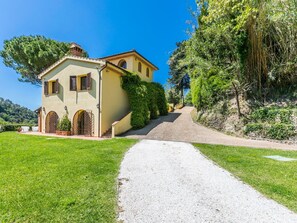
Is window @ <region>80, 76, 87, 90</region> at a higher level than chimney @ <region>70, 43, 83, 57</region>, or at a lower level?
lower

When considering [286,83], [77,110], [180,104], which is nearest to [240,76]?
[286,83]

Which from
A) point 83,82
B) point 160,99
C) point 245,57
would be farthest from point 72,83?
point 245,57

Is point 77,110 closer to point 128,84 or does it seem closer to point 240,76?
point 128,84

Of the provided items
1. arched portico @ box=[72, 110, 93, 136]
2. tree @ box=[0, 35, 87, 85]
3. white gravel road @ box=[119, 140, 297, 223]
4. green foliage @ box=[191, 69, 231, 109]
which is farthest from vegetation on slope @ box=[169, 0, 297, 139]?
tree @ box=[0, 35, 87, 85]

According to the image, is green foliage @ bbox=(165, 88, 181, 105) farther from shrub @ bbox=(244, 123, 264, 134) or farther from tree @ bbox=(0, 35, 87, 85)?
shrub @ bbox=(244, 123, 264, 134)

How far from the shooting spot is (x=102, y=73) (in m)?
14.1

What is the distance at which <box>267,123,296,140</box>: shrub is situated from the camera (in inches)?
423

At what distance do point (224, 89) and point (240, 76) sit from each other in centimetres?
161

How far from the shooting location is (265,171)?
18.1 feet

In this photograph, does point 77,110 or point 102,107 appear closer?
point 102,107

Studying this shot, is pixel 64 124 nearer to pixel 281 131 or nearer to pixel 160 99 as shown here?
pixel 160 99

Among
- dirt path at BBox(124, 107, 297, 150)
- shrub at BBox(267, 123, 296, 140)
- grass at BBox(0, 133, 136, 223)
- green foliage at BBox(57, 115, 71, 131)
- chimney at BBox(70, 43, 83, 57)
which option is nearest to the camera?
grass at BBox(0, 133, 136, 223)

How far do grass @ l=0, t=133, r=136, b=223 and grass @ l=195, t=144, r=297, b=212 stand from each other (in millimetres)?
3536

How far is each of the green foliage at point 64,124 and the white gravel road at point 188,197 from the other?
10.8 m
